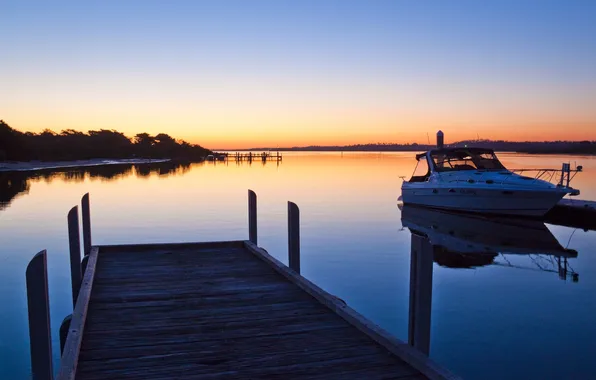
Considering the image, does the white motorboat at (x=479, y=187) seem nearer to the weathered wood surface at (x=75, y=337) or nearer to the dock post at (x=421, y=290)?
the dock post at (x=421, y=290)

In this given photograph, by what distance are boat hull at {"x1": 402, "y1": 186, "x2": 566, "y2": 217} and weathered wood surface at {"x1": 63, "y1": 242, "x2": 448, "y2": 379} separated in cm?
1551

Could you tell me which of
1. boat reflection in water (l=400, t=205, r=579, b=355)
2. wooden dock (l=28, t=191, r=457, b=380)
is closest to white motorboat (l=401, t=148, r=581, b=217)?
boat reflection in water (l=400, t=205, r=579, b=355)

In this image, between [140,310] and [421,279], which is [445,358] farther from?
[140,310]

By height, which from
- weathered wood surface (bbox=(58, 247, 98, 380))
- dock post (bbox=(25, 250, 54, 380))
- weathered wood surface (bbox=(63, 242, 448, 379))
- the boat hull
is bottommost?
the boat hull

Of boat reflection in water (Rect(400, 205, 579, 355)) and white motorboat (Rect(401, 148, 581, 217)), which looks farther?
white motorboat (Rect(401, 148, 581, 217))

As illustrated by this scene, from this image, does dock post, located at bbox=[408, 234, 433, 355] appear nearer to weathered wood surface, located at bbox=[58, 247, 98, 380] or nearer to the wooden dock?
the wooden dock

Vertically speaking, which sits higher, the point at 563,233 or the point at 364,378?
the point at 364,378

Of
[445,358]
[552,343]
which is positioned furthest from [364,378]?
[552,343]

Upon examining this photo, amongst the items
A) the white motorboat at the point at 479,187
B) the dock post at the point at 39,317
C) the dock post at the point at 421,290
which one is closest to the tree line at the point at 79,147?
the white motorboat at the point at 479,187

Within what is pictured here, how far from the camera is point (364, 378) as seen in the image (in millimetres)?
3869

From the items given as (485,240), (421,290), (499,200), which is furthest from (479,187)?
(421,290)

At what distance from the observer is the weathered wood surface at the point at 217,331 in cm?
406

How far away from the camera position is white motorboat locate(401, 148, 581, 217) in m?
20.0

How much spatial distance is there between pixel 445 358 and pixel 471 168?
661 inches
